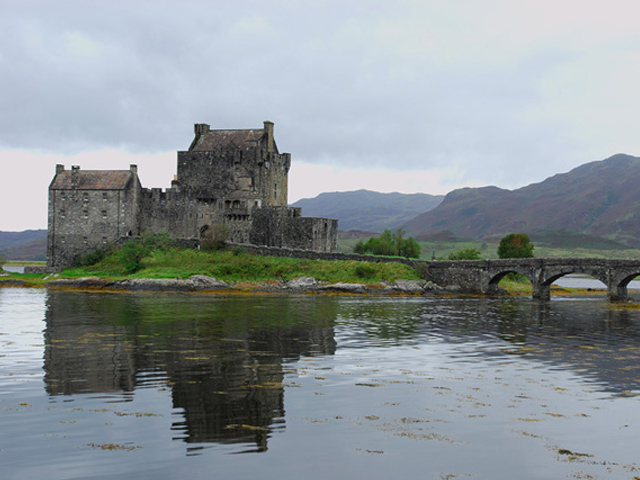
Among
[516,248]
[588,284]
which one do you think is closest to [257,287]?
[516,248]

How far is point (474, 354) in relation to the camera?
88.1ft

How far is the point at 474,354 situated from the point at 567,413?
10.2 metres

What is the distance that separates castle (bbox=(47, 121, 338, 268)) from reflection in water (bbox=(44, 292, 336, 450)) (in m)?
35.7

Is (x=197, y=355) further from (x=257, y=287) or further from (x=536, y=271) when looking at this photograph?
(x=536, y=271)

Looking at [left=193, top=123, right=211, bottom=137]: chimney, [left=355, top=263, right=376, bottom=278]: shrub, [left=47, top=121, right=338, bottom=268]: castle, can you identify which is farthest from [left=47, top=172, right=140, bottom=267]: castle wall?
[left=355, top=263, right=376, bottom=278]: shrub

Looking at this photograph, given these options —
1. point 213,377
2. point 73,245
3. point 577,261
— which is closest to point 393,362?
point 213,377

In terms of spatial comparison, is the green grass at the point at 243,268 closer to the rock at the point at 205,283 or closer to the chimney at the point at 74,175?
the rock at the point at 205,283

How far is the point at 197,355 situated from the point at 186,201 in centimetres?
6157

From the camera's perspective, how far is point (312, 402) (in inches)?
682

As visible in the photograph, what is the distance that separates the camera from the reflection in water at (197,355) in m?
15.9

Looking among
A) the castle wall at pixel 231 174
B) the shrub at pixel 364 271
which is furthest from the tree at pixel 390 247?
the shrub at pixel 364 271

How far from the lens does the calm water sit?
41.0 ft

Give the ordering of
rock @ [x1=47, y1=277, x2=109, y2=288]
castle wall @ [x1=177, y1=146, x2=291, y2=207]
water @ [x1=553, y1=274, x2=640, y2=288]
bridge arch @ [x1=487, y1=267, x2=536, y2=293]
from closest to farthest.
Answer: bridge arch @ [x1=487, y1=267, x2=536, y2=293] < rock @ [x1=47, y1=277, x2=109, y2=288] < castle wall @ [x1=177, y1=146, x2=291, y2=207] < water @ [x1=553, y1=274, x2=640, y2=288]

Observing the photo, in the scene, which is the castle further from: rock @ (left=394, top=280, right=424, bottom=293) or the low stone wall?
rock @ (left=394, top=280, right=424, bottom=293)
